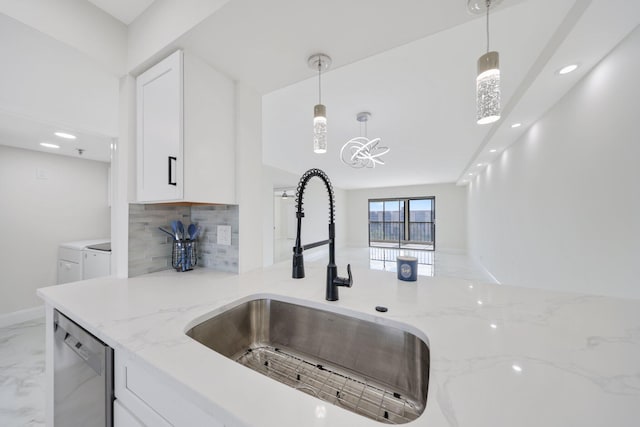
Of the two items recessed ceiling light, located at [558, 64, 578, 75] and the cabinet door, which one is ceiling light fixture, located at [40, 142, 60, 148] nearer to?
the cabinet door

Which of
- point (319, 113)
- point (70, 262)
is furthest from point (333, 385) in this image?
point (70, 262)

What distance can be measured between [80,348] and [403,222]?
938cm

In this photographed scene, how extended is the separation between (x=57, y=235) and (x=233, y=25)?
411 cm

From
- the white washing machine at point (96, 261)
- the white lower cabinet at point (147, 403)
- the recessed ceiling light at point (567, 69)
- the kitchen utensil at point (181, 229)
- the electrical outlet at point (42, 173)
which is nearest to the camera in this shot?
the white lower cabinet at point (147, 403)

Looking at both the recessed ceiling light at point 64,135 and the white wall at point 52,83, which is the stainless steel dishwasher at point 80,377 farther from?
the recessed ceiling light at point 64,135

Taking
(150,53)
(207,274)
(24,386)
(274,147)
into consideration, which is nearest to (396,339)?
Result: (207,274)

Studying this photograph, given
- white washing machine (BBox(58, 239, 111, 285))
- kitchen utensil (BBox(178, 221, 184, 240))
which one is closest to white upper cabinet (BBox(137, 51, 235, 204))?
kitchen utensil (BBox(178, 221, 184, 240))

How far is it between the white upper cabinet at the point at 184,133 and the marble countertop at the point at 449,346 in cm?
52

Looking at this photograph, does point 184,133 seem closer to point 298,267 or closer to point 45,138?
point 298,267

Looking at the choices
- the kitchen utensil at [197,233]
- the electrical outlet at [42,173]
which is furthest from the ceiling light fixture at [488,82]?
the electrical outlet at [42,173]

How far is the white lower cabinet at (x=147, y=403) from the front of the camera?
55 centimetres

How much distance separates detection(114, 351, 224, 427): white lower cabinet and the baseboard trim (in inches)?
145

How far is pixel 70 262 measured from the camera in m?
2.97

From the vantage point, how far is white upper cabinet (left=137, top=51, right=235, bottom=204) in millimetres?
1110
